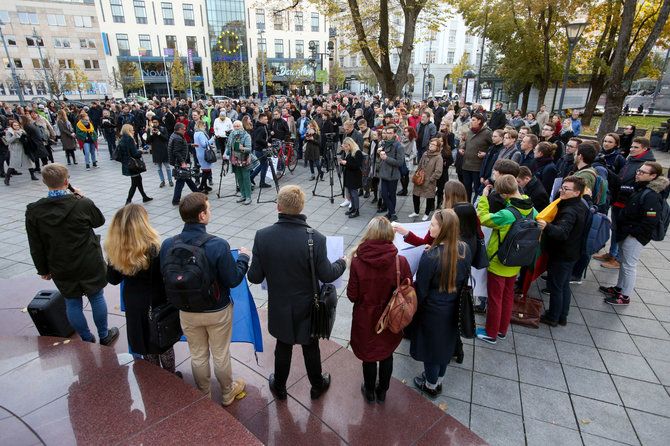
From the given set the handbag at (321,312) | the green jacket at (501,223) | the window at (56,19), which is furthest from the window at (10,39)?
the green jacket at (501,223)

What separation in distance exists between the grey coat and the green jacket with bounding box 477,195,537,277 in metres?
3.42

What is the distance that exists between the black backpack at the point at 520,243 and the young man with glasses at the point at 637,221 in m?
2.05

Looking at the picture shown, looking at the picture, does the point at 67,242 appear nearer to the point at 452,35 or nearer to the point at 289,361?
the point at 289,361

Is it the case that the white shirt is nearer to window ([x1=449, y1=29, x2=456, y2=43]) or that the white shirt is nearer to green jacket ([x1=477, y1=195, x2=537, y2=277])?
green jacket ([x1=477, y1=195, x2=537, y2=277])

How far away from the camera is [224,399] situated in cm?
312

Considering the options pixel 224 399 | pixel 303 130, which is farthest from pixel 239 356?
pixel 303 130

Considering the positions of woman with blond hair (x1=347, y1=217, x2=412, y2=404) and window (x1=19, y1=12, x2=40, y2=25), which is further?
window (x1=19, y1=12, x2=40, y2=25)

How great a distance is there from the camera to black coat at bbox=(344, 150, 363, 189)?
7203 mm

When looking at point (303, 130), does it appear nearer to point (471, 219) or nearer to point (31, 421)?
point (471, 219)

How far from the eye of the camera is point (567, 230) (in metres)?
3.87

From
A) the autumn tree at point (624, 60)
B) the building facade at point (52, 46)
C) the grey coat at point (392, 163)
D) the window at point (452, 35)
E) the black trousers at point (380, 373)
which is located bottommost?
the black trousers at point (380, 373)

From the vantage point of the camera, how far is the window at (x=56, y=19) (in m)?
49.6

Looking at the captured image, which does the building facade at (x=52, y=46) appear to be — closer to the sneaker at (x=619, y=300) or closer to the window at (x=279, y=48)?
the window at (x=279, y=48)

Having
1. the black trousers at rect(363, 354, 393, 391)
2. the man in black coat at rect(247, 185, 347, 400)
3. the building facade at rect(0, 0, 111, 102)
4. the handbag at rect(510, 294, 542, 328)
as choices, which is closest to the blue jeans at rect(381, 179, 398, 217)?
the handbag at rect(510, 294, 542, 328)
